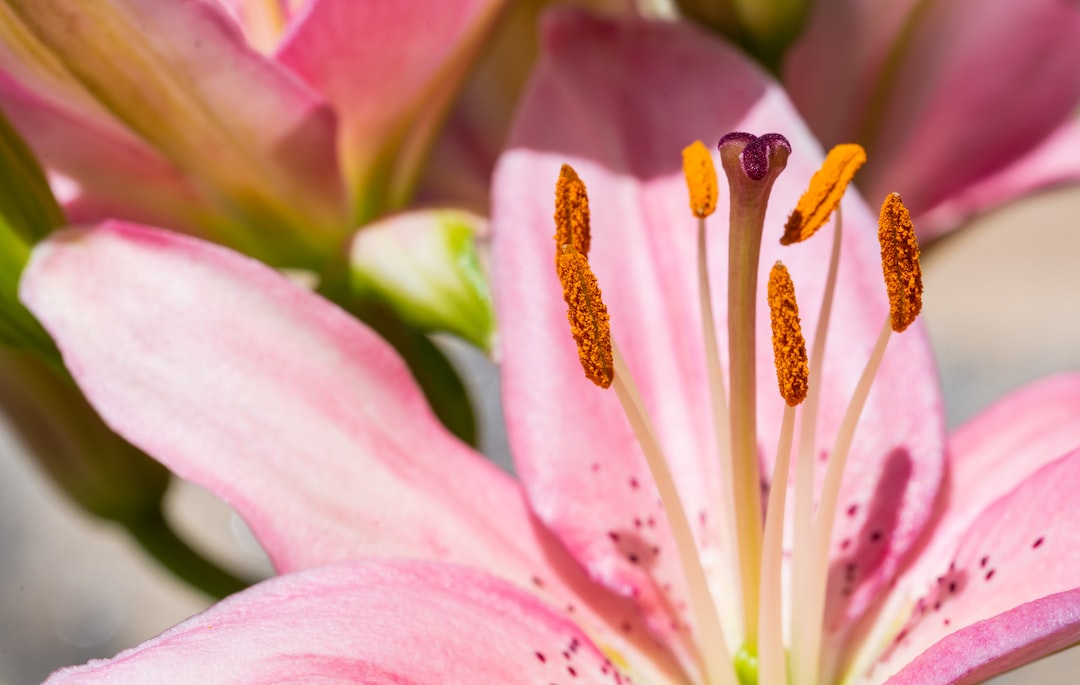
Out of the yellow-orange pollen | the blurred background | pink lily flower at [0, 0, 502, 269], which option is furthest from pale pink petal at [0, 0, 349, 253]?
the blurred background

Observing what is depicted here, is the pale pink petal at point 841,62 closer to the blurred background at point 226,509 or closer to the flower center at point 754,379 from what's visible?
the flower center at point 754,379

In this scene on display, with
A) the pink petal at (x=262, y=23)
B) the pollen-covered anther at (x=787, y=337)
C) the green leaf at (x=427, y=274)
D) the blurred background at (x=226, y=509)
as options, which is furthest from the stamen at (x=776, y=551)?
the blurred background at (x=226, y=509)

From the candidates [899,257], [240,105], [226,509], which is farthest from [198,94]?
[226,509]

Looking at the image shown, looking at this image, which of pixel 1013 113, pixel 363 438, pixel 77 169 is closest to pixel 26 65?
pixel 77 169

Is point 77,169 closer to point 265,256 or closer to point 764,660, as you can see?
point 265,256

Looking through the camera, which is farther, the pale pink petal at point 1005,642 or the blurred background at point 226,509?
the blurred background at point 226,509

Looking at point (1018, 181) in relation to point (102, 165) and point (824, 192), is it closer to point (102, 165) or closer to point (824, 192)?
point (824, 192)
